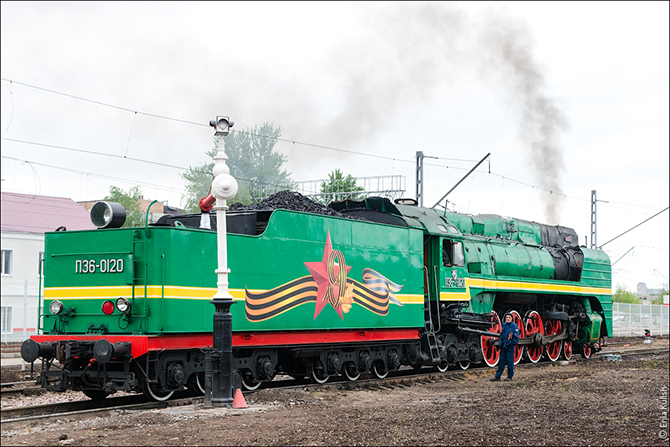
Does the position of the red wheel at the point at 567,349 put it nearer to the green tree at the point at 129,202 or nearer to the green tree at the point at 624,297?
the green tree at the point at 129,202

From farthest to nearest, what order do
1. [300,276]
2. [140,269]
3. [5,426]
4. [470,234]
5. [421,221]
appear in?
[470,234] < [421,221] < [300,276] < [140,269] < [5,426]

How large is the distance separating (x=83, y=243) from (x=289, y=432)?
5.09 meters

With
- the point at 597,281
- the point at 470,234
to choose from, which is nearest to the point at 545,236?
the point at 597,281

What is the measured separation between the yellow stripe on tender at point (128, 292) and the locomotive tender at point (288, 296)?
0.06 ft

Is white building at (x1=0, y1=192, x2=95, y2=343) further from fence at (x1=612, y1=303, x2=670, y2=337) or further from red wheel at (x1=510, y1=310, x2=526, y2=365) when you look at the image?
fence at (x1=612, y1=303, x2=670, y2=337)

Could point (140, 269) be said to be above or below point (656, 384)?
above

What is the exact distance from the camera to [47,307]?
11.3 metres

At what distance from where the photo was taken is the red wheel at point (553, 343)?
20.5 meters

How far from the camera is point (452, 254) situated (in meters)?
16.6

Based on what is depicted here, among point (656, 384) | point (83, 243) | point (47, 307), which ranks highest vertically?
point (83, 243)

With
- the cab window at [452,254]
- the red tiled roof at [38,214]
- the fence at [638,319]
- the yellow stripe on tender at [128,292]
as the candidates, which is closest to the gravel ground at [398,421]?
the yellow stripe on tender at [128,292]

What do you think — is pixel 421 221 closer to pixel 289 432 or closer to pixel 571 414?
pixel 571 414

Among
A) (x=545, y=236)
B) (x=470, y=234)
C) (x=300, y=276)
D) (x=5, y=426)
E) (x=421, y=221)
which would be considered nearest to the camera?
(x=5, y=426)

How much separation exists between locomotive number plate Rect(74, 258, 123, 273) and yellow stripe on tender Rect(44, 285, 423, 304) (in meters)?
0.27
